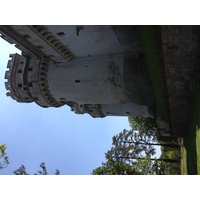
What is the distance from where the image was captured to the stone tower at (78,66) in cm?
2448

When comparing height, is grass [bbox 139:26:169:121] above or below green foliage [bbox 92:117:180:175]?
above

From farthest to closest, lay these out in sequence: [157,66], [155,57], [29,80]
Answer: [29,80]
[157,66]
[155,57]

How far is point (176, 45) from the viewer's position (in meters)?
16.2

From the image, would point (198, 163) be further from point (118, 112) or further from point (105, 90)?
point (118, 112)

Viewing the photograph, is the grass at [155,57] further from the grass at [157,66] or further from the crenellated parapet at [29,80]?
the crenellated parapet at [29,80]

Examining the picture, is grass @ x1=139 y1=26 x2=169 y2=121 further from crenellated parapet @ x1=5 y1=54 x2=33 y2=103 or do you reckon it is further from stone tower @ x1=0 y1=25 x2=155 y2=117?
crenellated parapet @ x1=5 y1=54 x2=33 y2=103

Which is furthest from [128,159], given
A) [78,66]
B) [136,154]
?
[78,66]

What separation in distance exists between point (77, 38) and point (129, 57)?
5.48 meters

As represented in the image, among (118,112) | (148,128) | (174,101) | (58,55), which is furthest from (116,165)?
(148,128)

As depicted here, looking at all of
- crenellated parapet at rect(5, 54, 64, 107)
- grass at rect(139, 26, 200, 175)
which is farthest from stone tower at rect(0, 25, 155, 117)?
grass at rect(139, 26, 200, 175)

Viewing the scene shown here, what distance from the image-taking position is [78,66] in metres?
28.4

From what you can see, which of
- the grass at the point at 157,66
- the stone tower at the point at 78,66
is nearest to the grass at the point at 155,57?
the grass at the point at 157,66

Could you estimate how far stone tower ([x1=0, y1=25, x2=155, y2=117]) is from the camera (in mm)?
24484

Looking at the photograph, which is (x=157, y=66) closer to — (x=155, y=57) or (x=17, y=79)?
(x=155, y=57)
